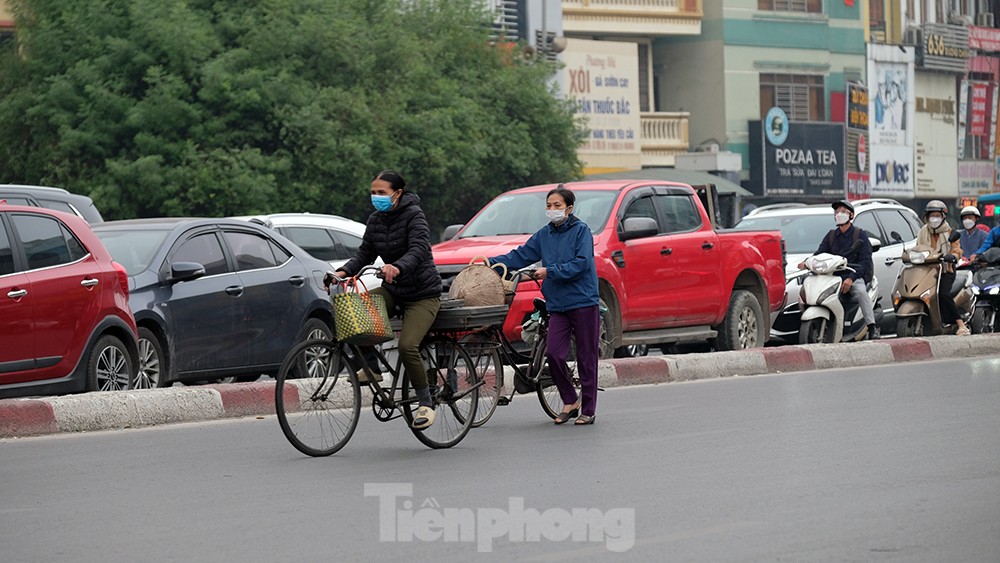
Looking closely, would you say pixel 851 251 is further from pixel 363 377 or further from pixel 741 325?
pixel 363 377

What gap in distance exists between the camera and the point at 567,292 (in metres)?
12.6

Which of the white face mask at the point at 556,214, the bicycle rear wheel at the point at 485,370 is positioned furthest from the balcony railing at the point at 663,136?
the bicycle rear wheel at the point at 485,370

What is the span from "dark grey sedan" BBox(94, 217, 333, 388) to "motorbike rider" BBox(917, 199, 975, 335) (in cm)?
913

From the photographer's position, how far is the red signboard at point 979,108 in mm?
62000

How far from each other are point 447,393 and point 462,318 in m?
0.50

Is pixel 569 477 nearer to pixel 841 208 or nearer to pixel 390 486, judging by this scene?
pixel 390 486

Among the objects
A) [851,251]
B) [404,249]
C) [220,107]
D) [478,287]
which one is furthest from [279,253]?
[220,107]

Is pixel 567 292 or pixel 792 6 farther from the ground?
pixel 792 6

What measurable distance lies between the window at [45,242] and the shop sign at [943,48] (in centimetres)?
4823

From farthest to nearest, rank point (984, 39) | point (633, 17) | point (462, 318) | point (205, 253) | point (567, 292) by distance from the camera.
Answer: point (984, 39) < point (633, 17) < point (205, 253) < point (567, 292) < point (462, 318)

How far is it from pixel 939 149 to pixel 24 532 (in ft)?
180

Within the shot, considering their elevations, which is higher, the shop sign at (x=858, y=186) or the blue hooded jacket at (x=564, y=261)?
the blue hooded jacket at (x=564, y=261)

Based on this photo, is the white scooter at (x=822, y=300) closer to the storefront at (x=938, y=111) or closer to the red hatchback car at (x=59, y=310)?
the red hatchback car at (x=59, y=310)

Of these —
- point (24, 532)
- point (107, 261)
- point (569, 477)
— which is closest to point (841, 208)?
point (107, 261)
